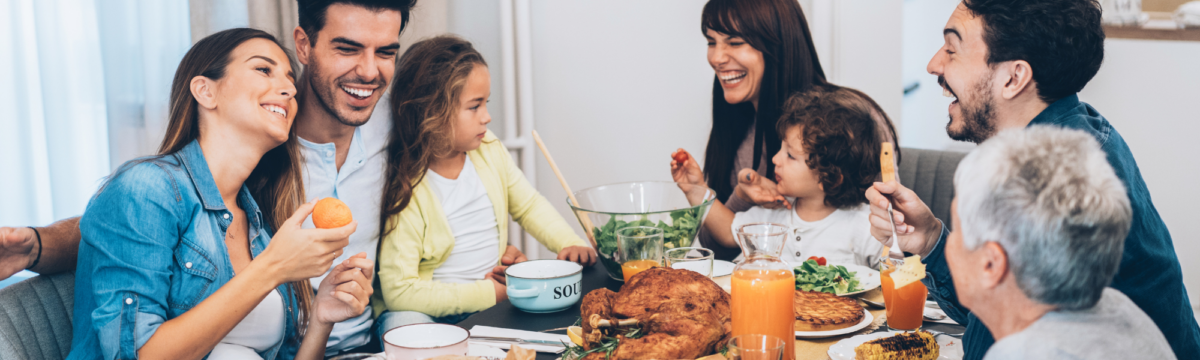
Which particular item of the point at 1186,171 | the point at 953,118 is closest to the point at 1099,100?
the point at 1186,171

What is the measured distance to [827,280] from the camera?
1417 millimetres

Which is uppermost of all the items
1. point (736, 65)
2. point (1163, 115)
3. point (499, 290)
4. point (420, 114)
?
point (736, 65)

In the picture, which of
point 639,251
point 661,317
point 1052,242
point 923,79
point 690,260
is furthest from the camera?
point 923,79

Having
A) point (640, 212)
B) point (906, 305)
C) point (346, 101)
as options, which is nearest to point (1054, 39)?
point (906, 305)

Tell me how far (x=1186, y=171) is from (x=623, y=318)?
10.6ft

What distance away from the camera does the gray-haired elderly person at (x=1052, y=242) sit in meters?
0.65

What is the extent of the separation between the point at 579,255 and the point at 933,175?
1.21 metres

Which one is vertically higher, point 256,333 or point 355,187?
point 355,187

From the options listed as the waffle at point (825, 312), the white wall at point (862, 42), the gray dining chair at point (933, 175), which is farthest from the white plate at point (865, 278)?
the white wall at point (862, 42)

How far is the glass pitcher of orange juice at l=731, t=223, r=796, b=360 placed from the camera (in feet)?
3.48

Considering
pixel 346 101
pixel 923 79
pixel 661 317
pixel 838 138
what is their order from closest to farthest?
pixel 661 317 → pixel 346 101 → pixel 838 138 → pixel 923 79

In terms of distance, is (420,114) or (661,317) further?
(420,114)

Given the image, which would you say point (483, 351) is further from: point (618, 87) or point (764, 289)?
point (618, 87)

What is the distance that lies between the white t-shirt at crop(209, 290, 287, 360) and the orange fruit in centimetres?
24
